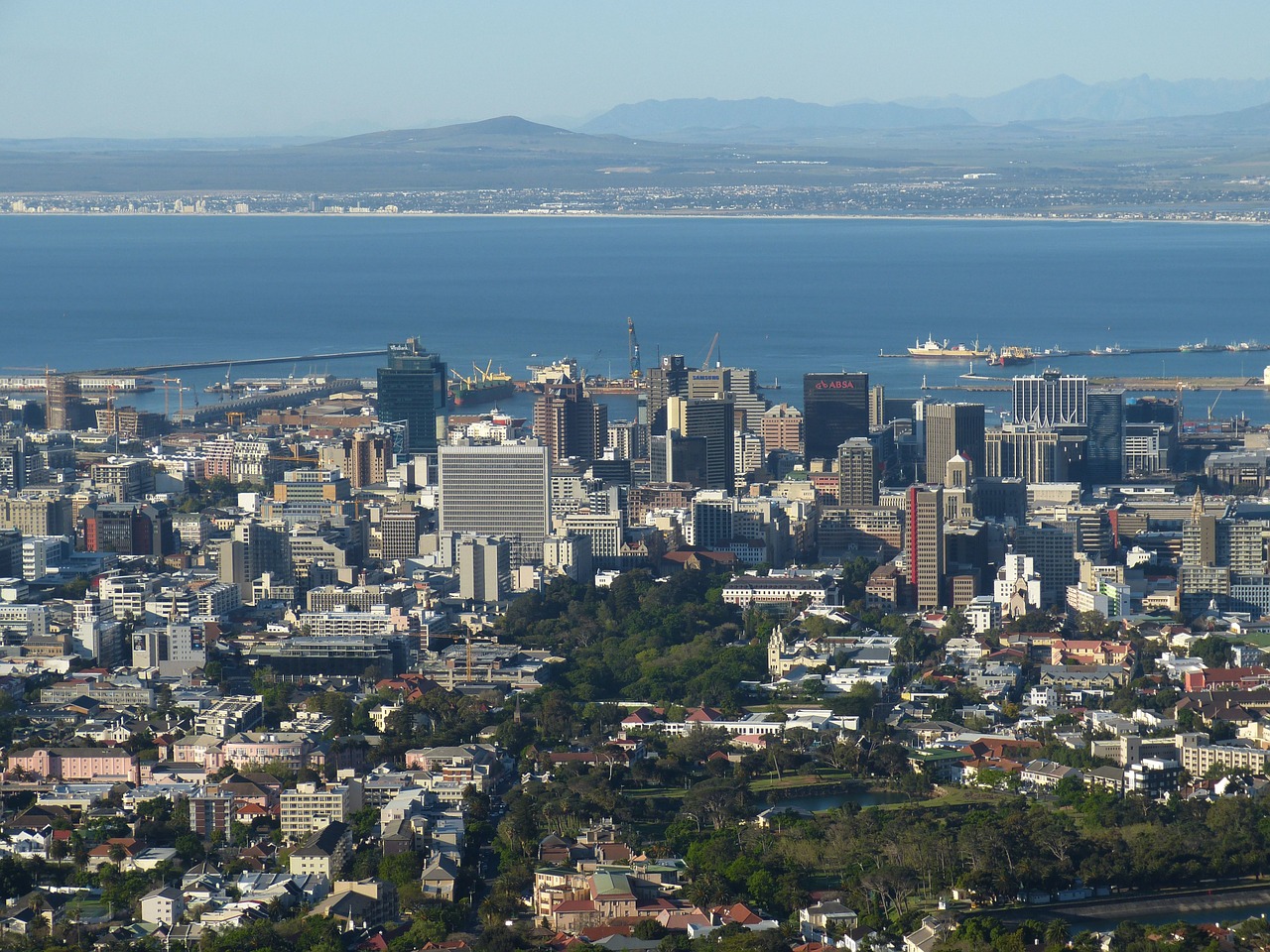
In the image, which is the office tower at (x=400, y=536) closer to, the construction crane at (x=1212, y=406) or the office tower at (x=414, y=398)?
the office tower at (x=414, y=398)

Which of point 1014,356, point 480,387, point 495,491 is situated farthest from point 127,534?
point 1014,356

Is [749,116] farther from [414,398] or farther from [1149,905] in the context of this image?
[1149,905]

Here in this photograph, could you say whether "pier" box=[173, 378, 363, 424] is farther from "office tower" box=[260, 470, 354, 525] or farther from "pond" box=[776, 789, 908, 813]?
"pond" box=[776, 789, 908, 813]

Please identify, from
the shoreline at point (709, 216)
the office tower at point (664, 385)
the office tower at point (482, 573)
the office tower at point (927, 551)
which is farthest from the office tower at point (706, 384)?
the shoreline at point (709, 216)

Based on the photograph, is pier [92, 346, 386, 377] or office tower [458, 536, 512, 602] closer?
office tower [458, 536, 512, 602]

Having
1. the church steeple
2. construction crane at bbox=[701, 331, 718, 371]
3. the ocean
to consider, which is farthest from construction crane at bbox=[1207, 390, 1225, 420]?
the church steeple

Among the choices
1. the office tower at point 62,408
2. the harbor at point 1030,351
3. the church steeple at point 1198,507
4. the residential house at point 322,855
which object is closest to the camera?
the residential house at point 322,855
